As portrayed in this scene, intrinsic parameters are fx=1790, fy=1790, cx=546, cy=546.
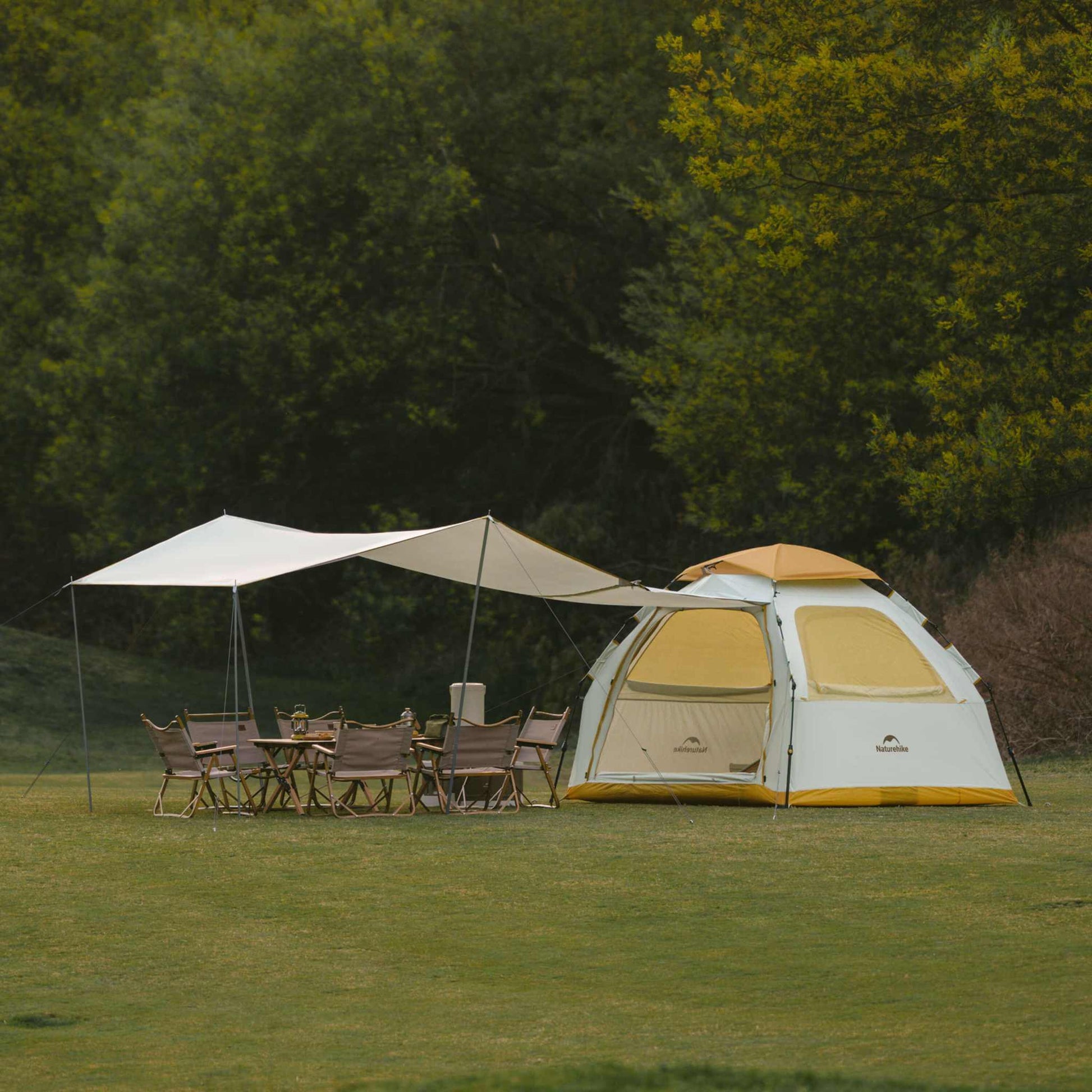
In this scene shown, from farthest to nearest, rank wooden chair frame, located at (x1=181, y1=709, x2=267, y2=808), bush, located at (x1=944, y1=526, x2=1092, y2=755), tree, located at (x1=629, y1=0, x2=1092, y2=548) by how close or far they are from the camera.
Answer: tree, located at (x1=629, y1=0, x2=1092, y2=548) → bush, located at (x1=944, y1=526, x2=1092, y2=755) → wooden chair frame, located at (x1=181, y1=709, x2=267, y2=808)

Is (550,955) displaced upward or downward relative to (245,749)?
downward

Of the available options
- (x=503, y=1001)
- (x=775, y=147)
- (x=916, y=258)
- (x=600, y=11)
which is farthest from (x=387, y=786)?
(x=600, y=11)

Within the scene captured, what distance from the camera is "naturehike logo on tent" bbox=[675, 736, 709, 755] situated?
15211 millimetres

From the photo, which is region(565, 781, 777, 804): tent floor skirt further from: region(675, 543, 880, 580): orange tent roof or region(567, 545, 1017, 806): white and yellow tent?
region(675, 543, 880, 580): orange tent roof

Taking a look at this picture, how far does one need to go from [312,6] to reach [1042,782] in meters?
20.1

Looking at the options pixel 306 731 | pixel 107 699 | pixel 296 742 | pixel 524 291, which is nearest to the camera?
pixel 296 742

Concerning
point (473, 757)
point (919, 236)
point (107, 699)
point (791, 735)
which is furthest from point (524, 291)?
point (473, 757)

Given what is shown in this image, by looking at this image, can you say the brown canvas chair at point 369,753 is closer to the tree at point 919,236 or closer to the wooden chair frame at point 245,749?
the wooden chair frame at point 245,749

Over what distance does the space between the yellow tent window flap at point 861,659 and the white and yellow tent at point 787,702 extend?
0.04 ft

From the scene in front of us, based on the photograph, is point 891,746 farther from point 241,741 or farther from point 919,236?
point 919,236

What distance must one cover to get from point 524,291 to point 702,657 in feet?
50.5

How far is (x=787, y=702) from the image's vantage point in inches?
547

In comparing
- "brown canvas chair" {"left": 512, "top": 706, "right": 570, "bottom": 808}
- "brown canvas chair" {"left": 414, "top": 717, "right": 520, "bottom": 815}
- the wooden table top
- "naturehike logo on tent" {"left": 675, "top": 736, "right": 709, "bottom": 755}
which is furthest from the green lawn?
"naturehike logo on tent" {"left": 675, "top": 736, "right": 709, "bottom": 755}

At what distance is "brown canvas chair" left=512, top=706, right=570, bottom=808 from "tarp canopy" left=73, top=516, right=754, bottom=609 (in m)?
1.03
